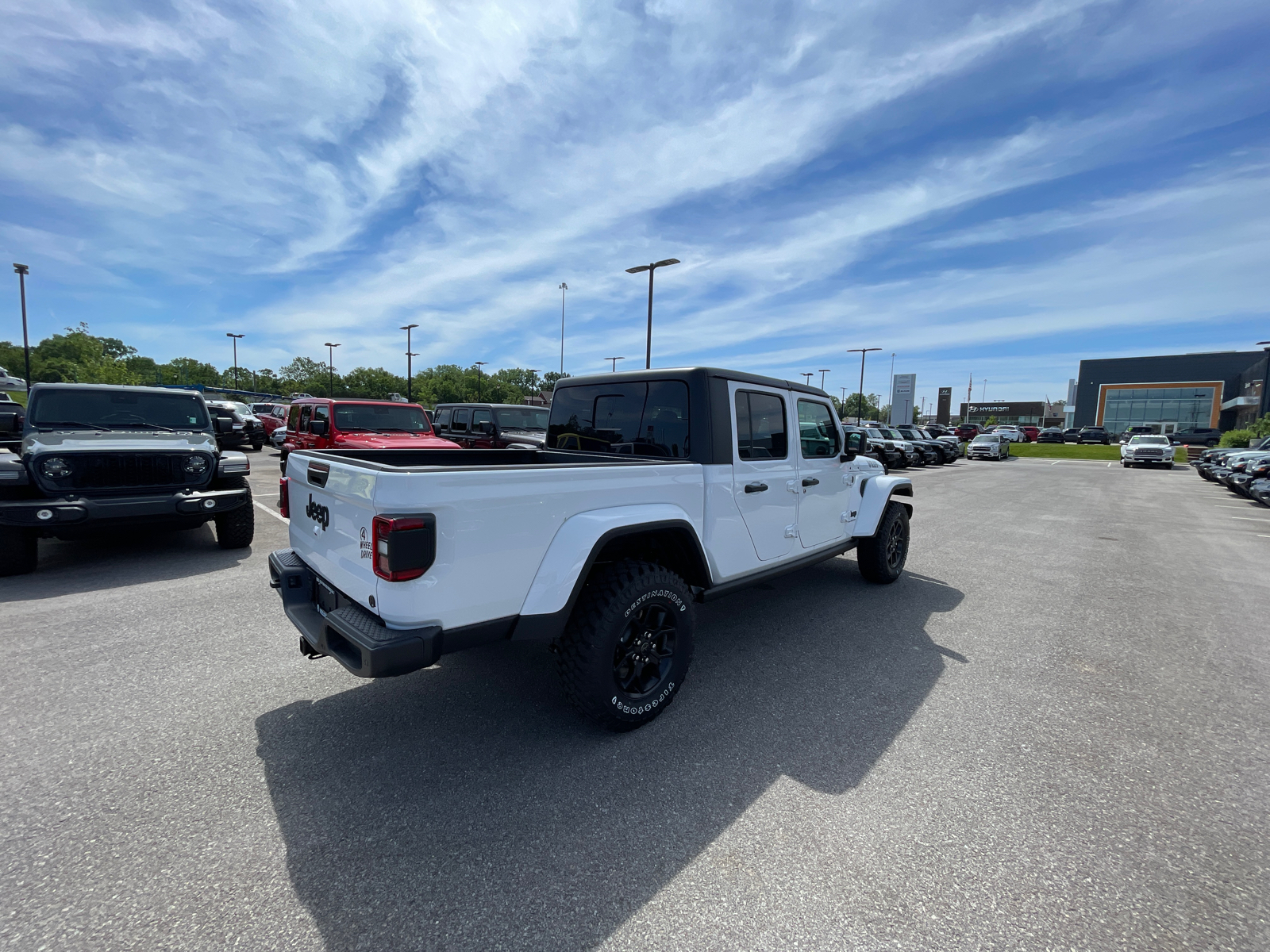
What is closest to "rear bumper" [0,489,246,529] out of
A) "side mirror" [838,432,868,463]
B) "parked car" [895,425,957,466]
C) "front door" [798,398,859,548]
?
"front door" [798,398,859,548]

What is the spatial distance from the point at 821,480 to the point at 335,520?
343 cm

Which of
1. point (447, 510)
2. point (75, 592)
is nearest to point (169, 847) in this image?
point (447, 510)

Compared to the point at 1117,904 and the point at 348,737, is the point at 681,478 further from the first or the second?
the point at 1117,904

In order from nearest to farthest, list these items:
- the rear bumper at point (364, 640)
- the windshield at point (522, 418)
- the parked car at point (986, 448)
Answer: the rear bumper at point (364, 640) → the windshield at point (522, 418) → the parked car at point (986, 448)

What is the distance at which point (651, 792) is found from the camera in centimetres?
253

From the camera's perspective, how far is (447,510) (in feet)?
7.55

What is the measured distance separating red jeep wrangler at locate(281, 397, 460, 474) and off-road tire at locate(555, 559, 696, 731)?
738 centimetres

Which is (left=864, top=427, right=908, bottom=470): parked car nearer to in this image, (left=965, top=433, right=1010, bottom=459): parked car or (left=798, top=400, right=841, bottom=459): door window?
(left=965, top=433, right=1010, bottom=459): parked car

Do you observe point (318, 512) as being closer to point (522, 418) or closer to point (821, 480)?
point (821, 480)

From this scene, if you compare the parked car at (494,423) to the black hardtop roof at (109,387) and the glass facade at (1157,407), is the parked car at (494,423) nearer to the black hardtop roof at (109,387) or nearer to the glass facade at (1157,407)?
the black hardtop roof at (109,387)

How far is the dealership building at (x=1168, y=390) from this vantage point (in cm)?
5653

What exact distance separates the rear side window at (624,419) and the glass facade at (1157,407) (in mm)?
72245

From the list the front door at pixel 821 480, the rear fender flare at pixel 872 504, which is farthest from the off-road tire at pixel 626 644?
the rear fender flare at pixel 872 504

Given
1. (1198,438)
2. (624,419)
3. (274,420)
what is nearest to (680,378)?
(624,419)
